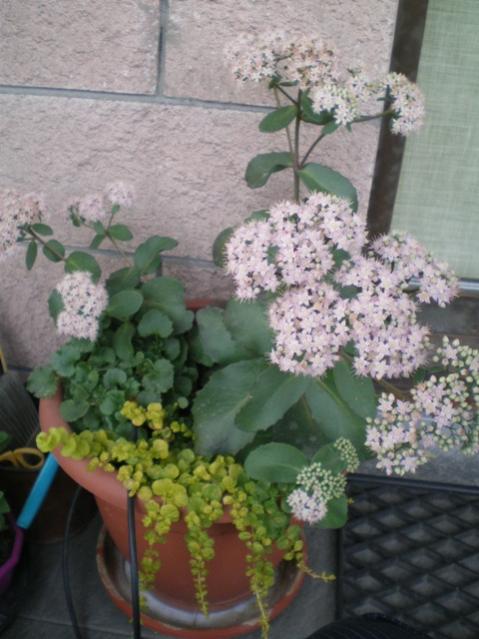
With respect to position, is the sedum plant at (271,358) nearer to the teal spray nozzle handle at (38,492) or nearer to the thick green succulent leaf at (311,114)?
the thick green succulent leaf at (311,114)

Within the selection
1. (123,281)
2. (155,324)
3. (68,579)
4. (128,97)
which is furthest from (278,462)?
(128,97)

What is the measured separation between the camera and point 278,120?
1.06 m

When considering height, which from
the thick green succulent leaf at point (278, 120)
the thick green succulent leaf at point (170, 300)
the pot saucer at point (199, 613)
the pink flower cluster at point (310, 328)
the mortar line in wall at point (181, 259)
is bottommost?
the pot saucer at point (199, 613)

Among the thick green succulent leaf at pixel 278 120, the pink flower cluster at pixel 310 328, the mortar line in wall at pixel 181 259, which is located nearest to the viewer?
the pink flower cluster at pixel 310 328

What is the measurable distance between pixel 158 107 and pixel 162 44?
0.11 metres

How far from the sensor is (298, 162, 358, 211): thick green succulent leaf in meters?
1.07

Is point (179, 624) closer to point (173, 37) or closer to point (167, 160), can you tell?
point (167, 160)

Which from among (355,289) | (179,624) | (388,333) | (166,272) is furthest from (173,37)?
(179,624)

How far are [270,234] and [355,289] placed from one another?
17cm

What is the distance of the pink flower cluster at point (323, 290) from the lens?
865mm

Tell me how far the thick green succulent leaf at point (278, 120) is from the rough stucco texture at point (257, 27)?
0.21 metres

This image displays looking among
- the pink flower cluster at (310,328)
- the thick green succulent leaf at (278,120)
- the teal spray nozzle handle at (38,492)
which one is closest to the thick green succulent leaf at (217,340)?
the pink flower cluster at (310,328)

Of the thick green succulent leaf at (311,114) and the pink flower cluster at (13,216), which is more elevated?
the thick green succulent leaf at (311,114)

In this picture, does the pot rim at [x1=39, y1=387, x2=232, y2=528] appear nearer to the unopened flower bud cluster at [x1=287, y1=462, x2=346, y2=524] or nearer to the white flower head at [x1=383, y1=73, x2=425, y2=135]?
the unopened flower bud cluster at [x1=287, y1=462, x2=346, y2=524]
